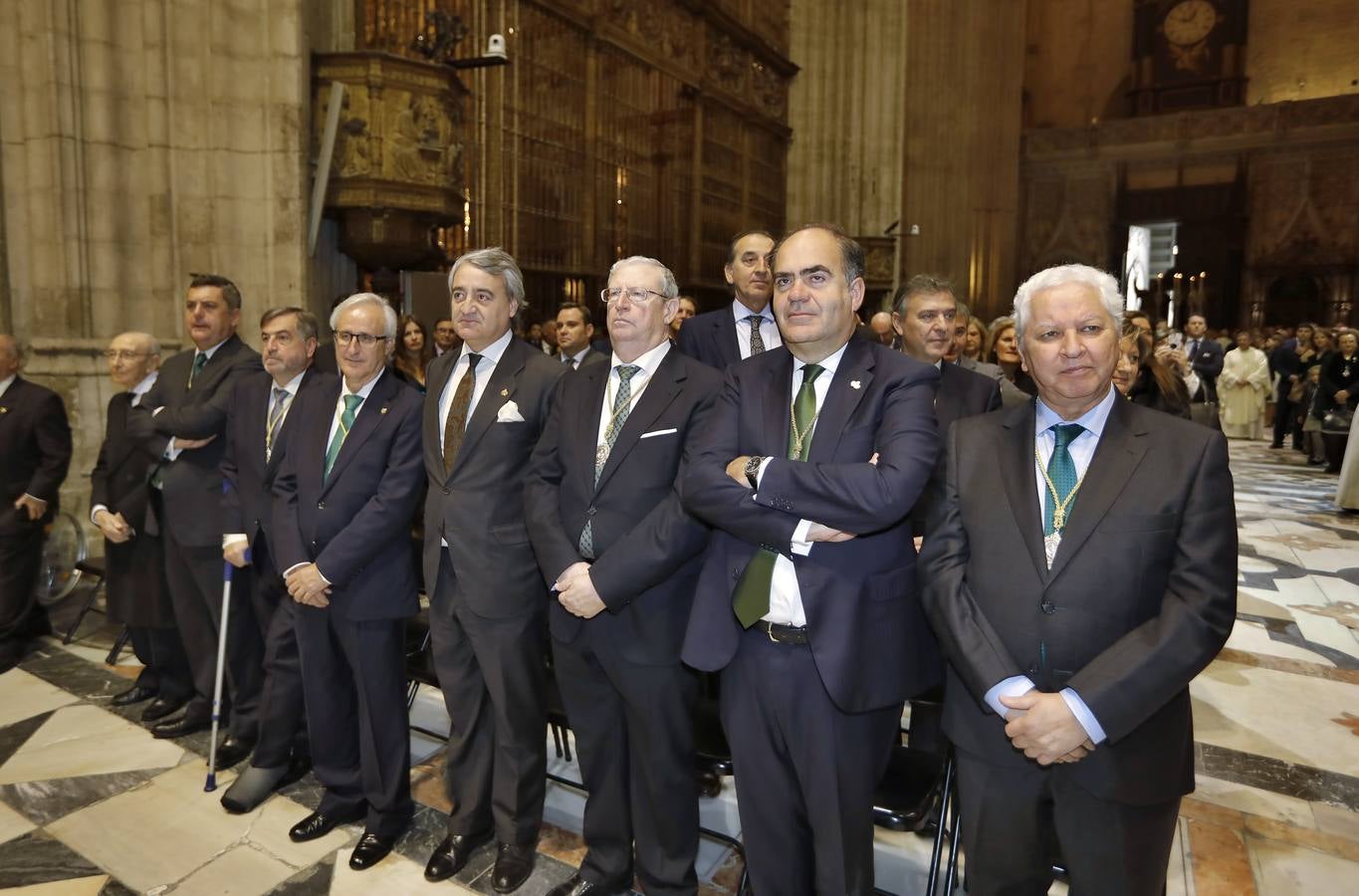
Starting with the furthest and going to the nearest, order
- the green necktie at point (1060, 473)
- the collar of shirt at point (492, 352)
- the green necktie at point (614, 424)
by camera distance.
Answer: the collar of shirt at point (492, 352) < the green necktie at point (614, 424) < the green necktie at point (1060, 473)

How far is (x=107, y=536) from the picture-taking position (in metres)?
3.98

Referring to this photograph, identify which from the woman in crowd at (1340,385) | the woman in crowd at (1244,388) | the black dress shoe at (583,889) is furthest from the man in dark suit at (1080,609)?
the woman in crowd at (1244,388)

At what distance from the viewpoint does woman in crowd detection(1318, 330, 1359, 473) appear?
953cm

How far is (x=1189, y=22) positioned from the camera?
20.6 m

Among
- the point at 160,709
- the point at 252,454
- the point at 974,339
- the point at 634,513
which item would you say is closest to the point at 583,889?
the point at 634,513

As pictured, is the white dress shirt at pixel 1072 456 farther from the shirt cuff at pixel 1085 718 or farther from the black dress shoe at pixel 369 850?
the black dress shoe at pixel 369 850

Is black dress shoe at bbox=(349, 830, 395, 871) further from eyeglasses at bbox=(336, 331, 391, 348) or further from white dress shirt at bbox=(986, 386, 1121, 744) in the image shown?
white dress shirt at bbox=(986, 386, 1121, 744)

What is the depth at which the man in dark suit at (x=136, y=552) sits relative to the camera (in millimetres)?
3887

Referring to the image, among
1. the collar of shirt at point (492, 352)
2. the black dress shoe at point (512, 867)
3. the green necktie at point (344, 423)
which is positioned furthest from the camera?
the green necktie at point (344, 423)

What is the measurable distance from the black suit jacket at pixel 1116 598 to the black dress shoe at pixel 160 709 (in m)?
3.44

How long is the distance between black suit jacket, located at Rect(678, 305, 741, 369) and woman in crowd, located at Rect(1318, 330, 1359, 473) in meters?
9.26

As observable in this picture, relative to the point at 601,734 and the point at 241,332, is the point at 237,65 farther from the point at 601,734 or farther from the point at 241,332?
the point at 601,734

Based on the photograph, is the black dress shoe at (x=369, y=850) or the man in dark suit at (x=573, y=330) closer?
the black dress shoe at (x=369, y=850)

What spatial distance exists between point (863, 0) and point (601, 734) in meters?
13.9
